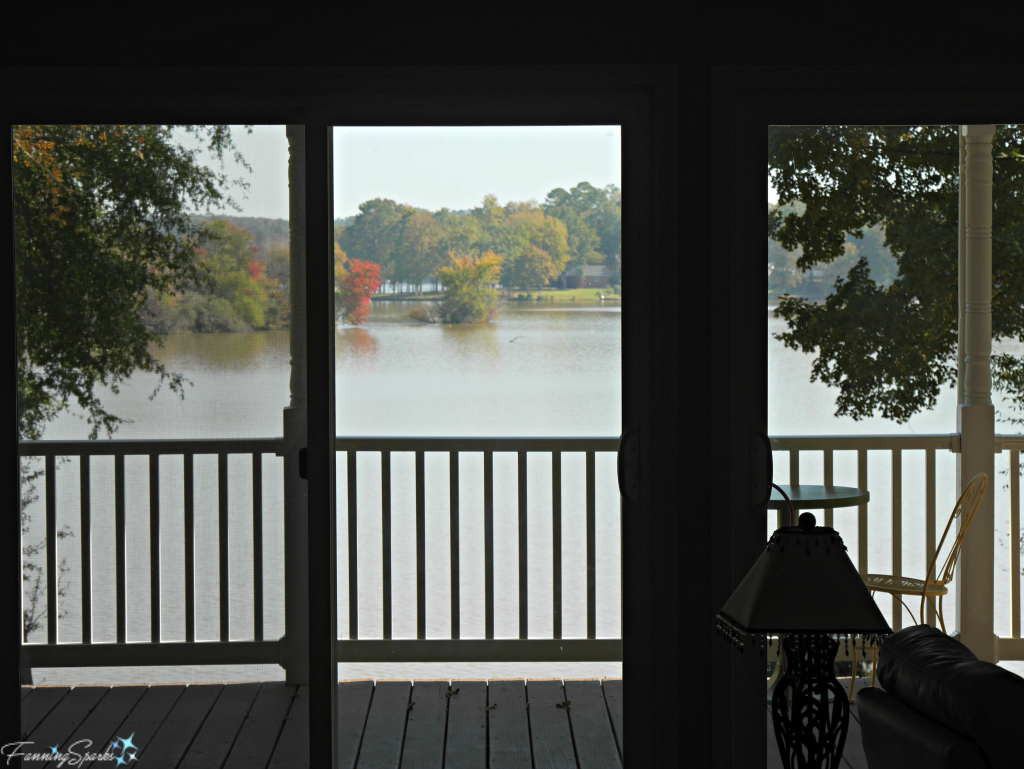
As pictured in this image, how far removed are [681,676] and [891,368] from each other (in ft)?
3.86

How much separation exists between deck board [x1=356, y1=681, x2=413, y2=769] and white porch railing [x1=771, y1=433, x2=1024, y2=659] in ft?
5.11

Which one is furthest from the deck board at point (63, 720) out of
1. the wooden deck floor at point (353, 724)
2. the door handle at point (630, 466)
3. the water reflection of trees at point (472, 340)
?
the door handle at point (630, 466)

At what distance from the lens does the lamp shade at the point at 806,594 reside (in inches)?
64.2

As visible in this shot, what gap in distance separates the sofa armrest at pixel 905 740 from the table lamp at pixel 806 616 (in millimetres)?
69

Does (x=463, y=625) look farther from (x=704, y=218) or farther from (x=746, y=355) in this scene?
(x=704, y=218)

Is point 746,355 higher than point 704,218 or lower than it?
lower

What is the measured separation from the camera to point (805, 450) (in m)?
2.71

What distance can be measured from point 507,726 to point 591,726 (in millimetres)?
309

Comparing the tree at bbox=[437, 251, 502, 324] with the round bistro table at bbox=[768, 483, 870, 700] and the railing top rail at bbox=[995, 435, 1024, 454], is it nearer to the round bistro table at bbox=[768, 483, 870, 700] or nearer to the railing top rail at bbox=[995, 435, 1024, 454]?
the round bistro table at bbox=[768, 483, 870, 700]

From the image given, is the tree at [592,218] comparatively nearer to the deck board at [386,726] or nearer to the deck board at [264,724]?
the deck board at [264,724]

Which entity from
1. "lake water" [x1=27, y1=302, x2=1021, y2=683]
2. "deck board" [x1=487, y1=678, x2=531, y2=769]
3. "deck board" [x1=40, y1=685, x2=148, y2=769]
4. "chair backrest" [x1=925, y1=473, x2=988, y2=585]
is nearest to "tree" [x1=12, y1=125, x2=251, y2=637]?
"lake water" [x1=27, y1=302, x2=1021, y2=683]

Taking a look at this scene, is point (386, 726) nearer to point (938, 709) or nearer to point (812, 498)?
point (812, 498)
